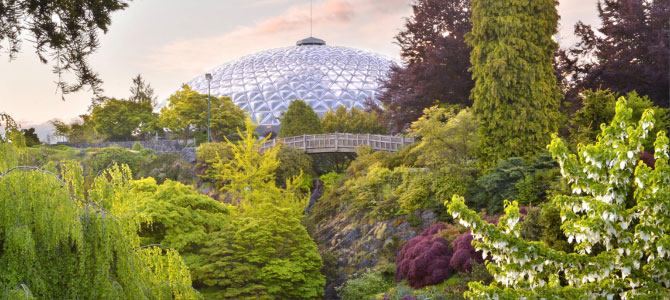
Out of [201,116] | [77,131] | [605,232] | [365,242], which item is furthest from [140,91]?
[605,232]

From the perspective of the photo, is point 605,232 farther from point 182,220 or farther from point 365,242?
point 365,242

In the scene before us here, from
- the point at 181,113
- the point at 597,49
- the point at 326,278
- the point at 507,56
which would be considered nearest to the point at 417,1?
the point at 597,49

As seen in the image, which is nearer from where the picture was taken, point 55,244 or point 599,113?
point 55,244

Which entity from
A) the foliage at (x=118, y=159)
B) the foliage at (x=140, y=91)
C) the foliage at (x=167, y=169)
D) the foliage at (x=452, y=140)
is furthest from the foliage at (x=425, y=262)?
the foliage at (x=140, y=91)

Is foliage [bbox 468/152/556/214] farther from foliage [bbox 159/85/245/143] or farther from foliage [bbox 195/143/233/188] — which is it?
foliage [bbox 159/85/245/143]

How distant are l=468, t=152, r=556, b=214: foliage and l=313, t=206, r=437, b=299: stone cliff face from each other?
189cm

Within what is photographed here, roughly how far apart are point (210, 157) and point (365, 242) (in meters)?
16.0

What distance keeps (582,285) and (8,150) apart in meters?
8.31

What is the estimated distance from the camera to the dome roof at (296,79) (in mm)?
59094

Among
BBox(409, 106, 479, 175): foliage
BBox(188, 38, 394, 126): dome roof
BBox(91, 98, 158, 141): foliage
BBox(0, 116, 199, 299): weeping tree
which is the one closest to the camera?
BBox(0, 116, 199, 299): weeping tree

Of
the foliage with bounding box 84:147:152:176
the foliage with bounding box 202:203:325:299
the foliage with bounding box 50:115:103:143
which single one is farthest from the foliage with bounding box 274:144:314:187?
the foliage with bounding box 50:115:103:143

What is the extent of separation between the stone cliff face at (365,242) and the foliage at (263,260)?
1878 mm

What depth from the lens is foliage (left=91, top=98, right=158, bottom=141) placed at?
5388 cm

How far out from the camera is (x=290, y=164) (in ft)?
114
